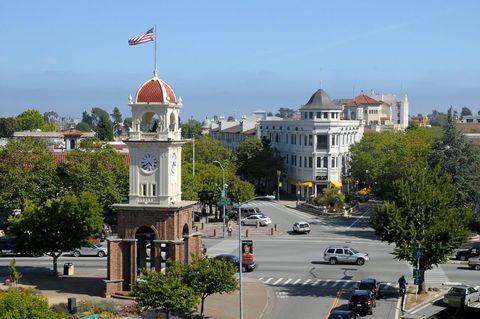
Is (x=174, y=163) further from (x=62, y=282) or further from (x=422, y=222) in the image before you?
(x=422, y=222)

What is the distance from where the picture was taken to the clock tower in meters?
45.9

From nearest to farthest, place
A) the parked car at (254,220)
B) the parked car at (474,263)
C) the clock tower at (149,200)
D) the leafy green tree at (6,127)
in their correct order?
the clock tower at (149,200) → the parked car at (474,263) → the parked car at (254,220) → the leafy green tree at (6,127)

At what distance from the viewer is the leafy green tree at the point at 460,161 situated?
73375mm

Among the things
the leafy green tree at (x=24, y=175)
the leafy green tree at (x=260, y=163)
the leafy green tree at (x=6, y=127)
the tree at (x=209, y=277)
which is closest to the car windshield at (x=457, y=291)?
the tree at (x=209, y=277)

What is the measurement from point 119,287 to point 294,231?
34.7 meters

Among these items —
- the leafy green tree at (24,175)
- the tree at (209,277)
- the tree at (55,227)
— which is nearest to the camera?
the tree at (209,277)

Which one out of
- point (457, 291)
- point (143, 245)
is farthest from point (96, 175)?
point (457, 291)

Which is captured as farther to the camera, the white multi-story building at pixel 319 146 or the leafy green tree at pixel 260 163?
the leafy green tree at pixel 260 163

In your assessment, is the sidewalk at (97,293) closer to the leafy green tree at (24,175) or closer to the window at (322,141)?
the leafy green tree at (24,175)

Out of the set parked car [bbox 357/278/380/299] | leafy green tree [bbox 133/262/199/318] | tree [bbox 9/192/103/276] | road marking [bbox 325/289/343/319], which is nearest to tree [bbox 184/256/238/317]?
leafy green tree [bbox 133/262/199/318]

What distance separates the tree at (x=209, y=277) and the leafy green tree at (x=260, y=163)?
74.6 meters

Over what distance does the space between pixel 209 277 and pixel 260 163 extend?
7571 centimetres

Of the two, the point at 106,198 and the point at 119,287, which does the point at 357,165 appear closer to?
the point at 106,198

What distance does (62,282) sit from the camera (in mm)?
51500
